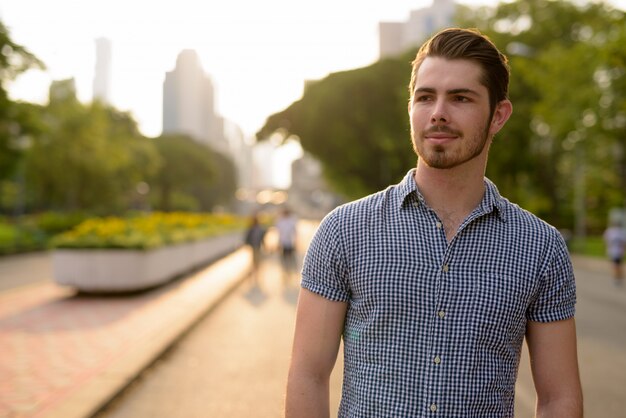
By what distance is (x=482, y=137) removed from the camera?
6.31 ft

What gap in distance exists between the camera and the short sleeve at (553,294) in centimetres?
190

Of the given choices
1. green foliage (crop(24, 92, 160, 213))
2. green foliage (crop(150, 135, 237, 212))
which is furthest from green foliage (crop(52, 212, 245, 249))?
green foliage (crop(150, 135, 237, 212))

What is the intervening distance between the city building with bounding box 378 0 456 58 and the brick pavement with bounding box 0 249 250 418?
134851 mm

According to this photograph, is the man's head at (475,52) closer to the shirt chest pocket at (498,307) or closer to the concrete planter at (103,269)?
the shirt chest pocket at (498,307)

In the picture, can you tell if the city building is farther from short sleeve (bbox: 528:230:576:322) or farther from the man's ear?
short sleeve (bbox: 528:230:576:322)

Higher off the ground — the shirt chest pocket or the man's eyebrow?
the man's eyebrow

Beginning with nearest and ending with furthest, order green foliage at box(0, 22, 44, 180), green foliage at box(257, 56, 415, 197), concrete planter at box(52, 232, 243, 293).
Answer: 1. concrete planter at box(52, 232, 243, 293)
2. green foliage at box(0, 22, 44, 180)
3. green foliage at box(257, 56, 415, 197)

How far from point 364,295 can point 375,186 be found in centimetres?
4271

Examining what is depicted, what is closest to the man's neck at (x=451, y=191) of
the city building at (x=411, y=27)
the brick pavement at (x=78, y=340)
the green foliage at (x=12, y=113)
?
the brick pavement at (x=78, y=340)

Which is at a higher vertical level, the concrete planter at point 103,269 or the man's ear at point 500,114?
the man's ear at point 500,114

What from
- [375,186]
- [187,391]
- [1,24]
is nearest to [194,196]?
[375,186]

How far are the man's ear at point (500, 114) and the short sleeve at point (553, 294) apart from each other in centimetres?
34

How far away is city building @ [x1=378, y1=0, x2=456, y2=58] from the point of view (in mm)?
152000

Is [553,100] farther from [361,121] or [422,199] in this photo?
[422,199]
